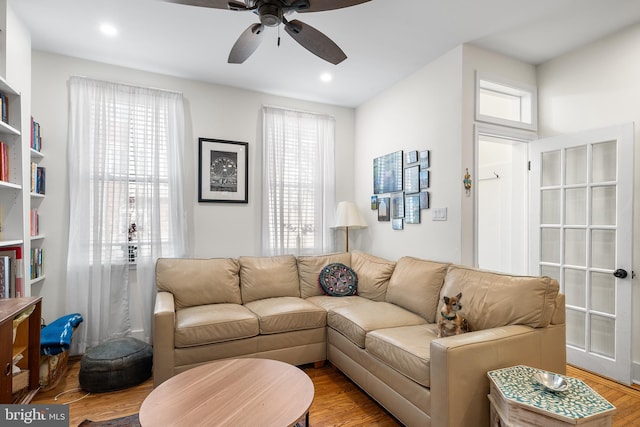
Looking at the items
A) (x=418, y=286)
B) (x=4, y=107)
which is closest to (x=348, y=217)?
(x=418, y=286)

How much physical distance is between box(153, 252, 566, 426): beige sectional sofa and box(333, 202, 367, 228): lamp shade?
0.35m

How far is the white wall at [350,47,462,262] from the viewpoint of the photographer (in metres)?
2.87

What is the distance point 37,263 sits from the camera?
2.75 m

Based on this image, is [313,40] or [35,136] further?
[35,136]

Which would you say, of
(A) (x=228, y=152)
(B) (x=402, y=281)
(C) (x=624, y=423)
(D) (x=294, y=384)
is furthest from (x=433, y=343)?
(A) (x=228, y=152)

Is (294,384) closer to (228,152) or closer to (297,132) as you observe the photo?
(228,152)

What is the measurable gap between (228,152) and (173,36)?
1.26 m

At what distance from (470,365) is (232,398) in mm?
1207

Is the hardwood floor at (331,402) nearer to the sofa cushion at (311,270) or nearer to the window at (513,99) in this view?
the sofa cushion at (311,270)

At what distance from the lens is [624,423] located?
2020 millimetres

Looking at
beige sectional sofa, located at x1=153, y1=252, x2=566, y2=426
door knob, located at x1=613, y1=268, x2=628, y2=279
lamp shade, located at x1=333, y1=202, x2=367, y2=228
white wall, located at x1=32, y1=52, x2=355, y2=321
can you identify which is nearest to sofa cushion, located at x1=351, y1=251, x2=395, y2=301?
beige sectional sofa, located at x1=153, y1=252, x2=566, y2=426

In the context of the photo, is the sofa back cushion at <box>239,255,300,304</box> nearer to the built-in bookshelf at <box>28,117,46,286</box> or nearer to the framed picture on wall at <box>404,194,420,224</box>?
the framed picture on wall at <box>404,194,420,224</box>

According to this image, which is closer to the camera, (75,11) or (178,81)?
(75,11)

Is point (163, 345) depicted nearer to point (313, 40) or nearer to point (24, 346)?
point (24, 346)
